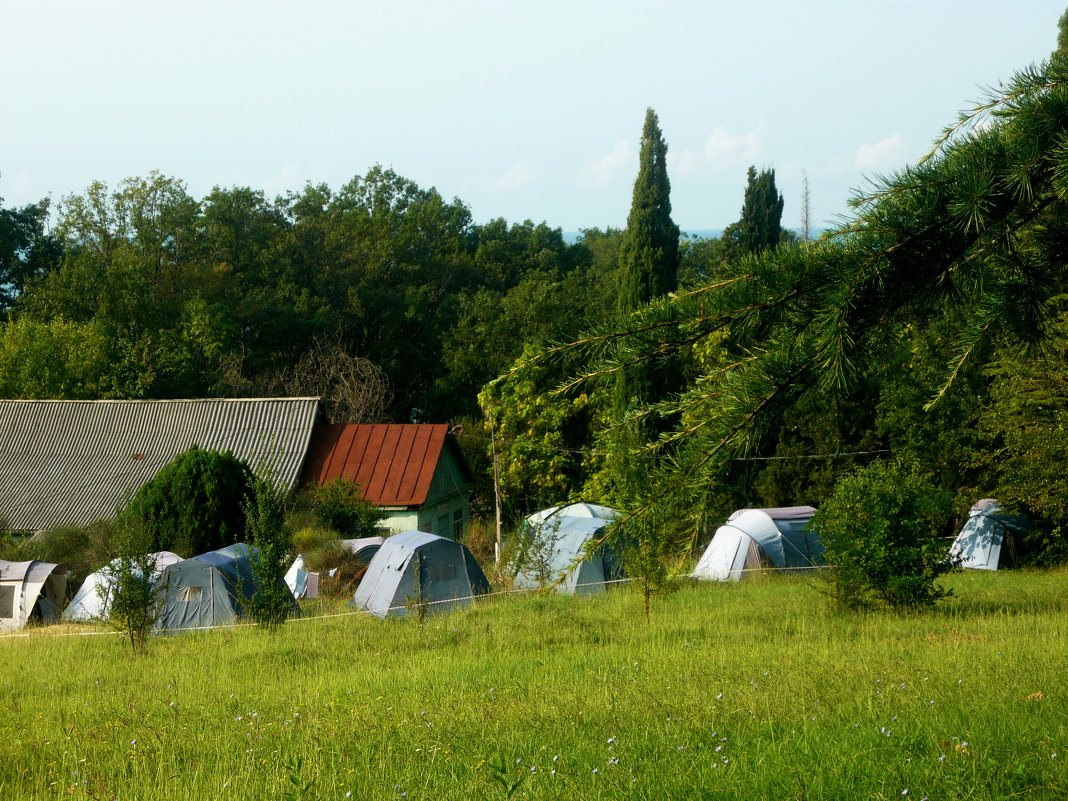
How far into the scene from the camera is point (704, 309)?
3367 millimetres

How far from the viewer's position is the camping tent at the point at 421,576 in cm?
1662

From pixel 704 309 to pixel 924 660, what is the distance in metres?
5.38

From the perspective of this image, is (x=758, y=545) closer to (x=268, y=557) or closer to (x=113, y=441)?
(x=268, y=557)

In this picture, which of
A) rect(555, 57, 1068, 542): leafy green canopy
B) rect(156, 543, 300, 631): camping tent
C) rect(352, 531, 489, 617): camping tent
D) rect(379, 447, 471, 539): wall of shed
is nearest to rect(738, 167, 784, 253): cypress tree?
rect(379, 447, 471, 539): wall of shed

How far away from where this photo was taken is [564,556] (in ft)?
64.7

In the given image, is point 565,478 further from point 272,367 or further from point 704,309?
point 704,309

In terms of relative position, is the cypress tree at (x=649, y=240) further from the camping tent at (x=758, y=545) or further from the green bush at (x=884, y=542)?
the green bush at (x=884, y=542)

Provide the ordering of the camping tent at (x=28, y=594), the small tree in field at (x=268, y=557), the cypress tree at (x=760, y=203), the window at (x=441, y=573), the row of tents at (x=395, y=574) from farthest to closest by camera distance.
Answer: the cypress tree at (x=760, y=203) < the camping tent at (x=28, y=594) < the window at (x=441, y=573) < the row of tents at (x=395, y=574) < the small tree in field at (x=268, y=557)

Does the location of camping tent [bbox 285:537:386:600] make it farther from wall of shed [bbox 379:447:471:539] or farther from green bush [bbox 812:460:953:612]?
green bush [bbox 812:460:953:612]

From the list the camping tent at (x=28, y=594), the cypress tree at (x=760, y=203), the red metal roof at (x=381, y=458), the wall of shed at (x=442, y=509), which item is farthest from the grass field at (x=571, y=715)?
the cypress tree at (x=760, y=203)

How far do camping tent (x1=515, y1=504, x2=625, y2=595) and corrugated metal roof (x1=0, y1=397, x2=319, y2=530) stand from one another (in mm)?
9895

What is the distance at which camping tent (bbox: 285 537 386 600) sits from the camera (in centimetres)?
1994

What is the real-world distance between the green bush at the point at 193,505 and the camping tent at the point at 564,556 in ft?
24.4

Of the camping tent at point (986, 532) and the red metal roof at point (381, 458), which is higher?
the red metal roof at point (381, 458)
